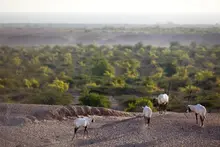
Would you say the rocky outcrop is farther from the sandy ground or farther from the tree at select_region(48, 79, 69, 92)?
the tree at select_region(48, 79, 69, 92)

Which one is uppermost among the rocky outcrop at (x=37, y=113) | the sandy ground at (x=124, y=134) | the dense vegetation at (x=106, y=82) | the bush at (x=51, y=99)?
the sandy ground at (x=124, y=134)

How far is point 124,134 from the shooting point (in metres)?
16.2

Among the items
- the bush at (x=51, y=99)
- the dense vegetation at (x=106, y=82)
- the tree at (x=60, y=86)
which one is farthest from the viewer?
the tree at (x=60, y=86)

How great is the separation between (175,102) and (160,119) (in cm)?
967

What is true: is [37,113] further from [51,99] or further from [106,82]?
[106,82]

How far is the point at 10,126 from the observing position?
696 inches

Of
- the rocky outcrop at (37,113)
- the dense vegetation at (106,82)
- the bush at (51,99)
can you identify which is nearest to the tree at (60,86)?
the dense vegetation at (106,82)

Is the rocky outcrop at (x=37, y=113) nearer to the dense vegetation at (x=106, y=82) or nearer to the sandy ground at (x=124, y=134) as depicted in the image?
the sandy ground at (x=124, y=134)

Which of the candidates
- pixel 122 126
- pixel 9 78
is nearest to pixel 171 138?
pixel 122 126

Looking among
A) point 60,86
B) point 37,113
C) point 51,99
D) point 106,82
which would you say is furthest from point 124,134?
point 106,82

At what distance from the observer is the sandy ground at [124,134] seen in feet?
49.4

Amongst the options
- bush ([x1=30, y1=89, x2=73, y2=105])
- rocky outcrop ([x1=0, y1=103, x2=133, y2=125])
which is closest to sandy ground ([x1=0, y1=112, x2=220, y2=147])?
rocky outcrop ([x1=0, y1=103, x2=133, y2=125])

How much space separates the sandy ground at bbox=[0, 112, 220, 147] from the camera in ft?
49.4

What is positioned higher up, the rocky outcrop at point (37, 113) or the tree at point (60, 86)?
the rocky outcrop at point (37, 113)
